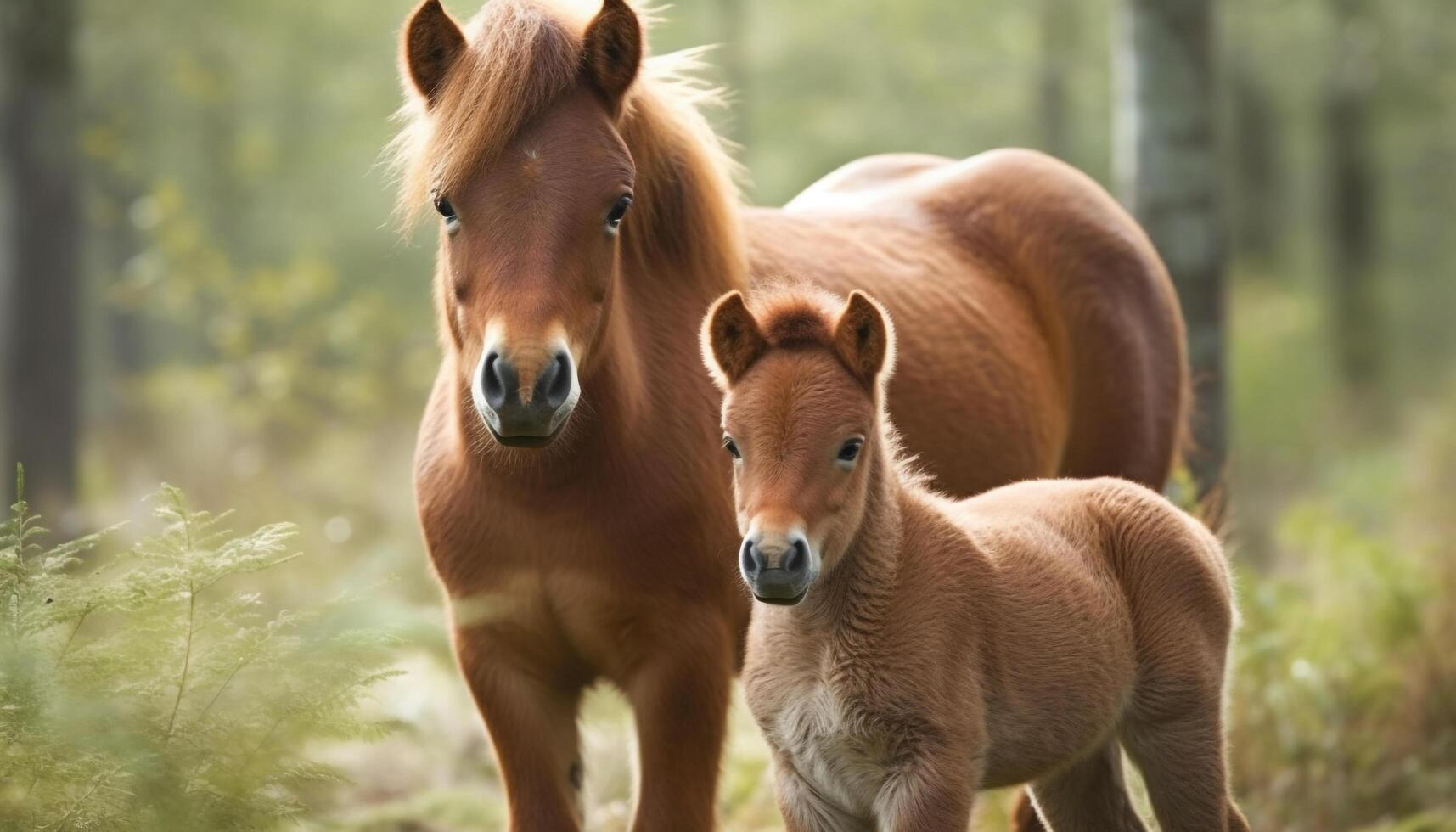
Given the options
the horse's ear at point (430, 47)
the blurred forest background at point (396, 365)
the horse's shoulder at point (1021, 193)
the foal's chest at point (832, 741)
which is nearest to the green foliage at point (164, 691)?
the blurred forest background at point (396, 365)

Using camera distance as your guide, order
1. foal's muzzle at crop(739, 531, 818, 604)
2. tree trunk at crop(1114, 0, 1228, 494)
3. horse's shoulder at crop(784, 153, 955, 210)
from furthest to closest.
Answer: tree trunk at crop(1114, 0, 1228, 494) → horse's shoulder at crop(784, 153, 955, 210) → foal's muzzle at crop(739, 531, 818, 604)

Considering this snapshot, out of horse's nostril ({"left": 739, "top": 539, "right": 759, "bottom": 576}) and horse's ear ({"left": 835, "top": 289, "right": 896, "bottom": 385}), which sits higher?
horse's ear ({"left": 835, "top": 289, "right": 896, "bottom": 385})

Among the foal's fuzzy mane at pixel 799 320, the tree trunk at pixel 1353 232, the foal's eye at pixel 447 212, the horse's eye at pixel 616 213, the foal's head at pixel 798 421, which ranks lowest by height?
the tree trunk at pixel 1353 232

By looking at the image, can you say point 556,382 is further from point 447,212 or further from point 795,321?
point 447,212

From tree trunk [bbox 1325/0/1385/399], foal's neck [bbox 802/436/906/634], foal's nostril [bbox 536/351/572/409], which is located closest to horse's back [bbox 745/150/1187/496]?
foal's neck [bbox 802/436/906/634]

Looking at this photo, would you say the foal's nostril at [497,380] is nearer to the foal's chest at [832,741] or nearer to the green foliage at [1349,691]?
the foal's chest at [832,741]

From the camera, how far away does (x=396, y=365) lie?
18.8 m

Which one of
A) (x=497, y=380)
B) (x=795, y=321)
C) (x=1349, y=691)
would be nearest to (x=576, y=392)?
(x=497, y=380)

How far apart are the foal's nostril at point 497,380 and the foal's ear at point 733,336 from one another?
460mm

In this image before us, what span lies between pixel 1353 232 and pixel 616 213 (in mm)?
27466

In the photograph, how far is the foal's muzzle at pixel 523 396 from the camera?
337 cm

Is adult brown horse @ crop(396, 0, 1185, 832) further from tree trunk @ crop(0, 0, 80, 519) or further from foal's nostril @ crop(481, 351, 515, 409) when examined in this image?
tree trunk @ crop(0, 0, 80, 519)

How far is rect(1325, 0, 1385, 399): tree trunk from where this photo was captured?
26891 millimetres

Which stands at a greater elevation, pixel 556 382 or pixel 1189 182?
pixel 556 382
